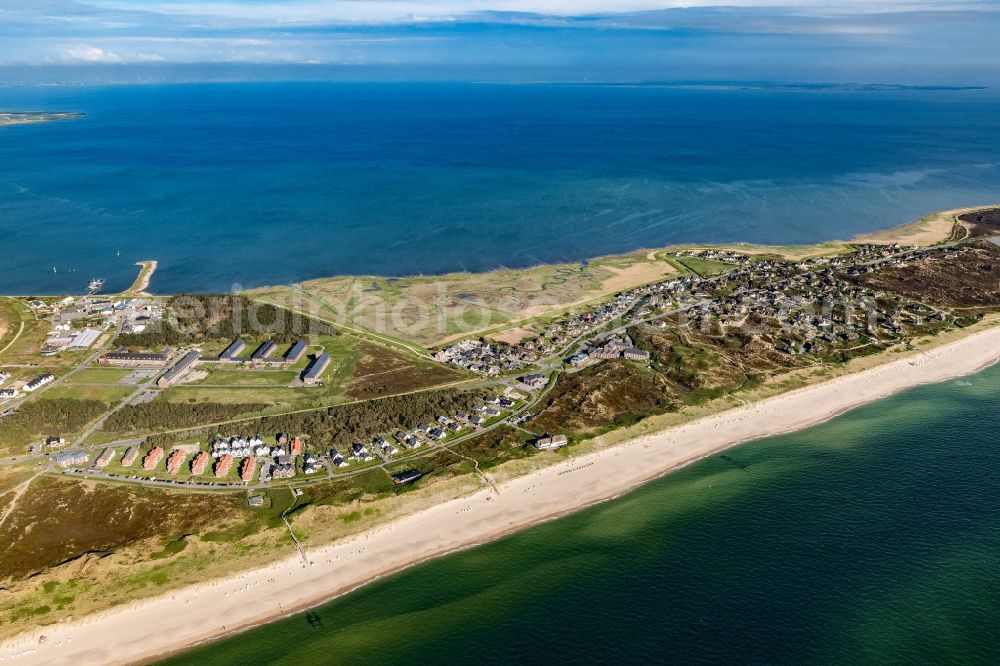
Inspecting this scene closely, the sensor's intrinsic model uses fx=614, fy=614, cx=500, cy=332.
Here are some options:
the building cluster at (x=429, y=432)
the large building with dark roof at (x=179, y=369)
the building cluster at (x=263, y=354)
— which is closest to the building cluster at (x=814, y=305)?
the building cluster at (x=429, y=432)

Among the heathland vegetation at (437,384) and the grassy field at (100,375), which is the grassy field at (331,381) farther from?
the grassy field at (100,375)

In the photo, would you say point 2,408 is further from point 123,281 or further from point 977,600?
point 977,600

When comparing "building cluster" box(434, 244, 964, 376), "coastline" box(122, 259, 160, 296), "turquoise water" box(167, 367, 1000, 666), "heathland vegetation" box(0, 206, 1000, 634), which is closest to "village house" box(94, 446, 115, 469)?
"heathland vegetation" box(0, 206, 1000, 634)

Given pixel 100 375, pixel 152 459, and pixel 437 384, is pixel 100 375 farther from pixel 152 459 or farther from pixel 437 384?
pixel 437 384

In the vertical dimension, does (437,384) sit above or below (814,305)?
below

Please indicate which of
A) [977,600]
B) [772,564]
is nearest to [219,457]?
[772,564]

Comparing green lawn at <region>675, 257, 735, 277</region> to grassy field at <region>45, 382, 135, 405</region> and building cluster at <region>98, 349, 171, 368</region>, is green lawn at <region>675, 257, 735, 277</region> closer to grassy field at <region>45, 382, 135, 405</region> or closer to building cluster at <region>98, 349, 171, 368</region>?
building cluster at <region>98, 349, 171, 368</region>

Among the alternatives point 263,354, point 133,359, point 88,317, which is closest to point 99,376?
point 133,359
